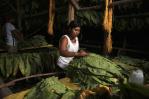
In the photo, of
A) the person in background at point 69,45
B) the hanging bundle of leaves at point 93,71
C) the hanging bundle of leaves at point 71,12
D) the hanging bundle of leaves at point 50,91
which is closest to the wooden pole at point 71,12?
the hanging bundle of leaves at point 71,12

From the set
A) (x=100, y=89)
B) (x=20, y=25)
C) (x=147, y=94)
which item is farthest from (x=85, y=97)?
(x=20, y=25)

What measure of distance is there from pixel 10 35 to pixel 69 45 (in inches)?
123

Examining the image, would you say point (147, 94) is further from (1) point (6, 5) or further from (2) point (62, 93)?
(1) point (6, 5)

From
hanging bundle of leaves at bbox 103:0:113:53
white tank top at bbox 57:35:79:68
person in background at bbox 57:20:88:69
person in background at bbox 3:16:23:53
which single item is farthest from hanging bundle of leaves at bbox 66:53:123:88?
person in background at bbox 3:16:23:53

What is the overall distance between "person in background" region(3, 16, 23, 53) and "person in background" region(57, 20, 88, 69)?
9.25 feet

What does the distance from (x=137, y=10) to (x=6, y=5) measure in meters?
4.47

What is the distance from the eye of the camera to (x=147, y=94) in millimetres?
1930

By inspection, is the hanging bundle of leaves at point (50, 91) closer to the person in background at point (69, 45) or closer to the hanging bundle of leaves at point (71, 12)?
the person in background at point (69, 45)

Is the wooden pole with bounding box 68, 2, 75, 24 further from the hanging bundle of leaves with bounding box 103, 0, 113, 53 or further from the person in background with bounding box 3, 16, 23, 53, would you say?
the person in background with bounding box 3, 16, 23, 53

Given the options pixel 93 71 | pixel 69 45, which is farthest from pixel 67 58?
pixel 93 71

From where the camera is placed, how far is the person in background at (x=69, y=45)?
13.6 feet

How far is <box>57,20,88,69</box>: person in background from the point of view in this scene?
13.6 feet

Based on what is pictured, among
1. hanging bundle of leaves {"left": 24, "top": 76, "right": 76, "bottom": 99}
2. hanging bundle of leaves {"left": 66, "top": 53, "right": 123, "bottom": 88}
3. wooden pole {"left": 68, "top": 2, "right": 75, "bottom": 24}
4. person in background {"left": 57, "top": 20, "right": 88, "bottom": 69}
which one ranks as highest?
wooden pole {"left": 68, "top": 2, "right": 75, "bottom": 24}

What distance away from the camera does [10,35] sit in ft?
22.9
